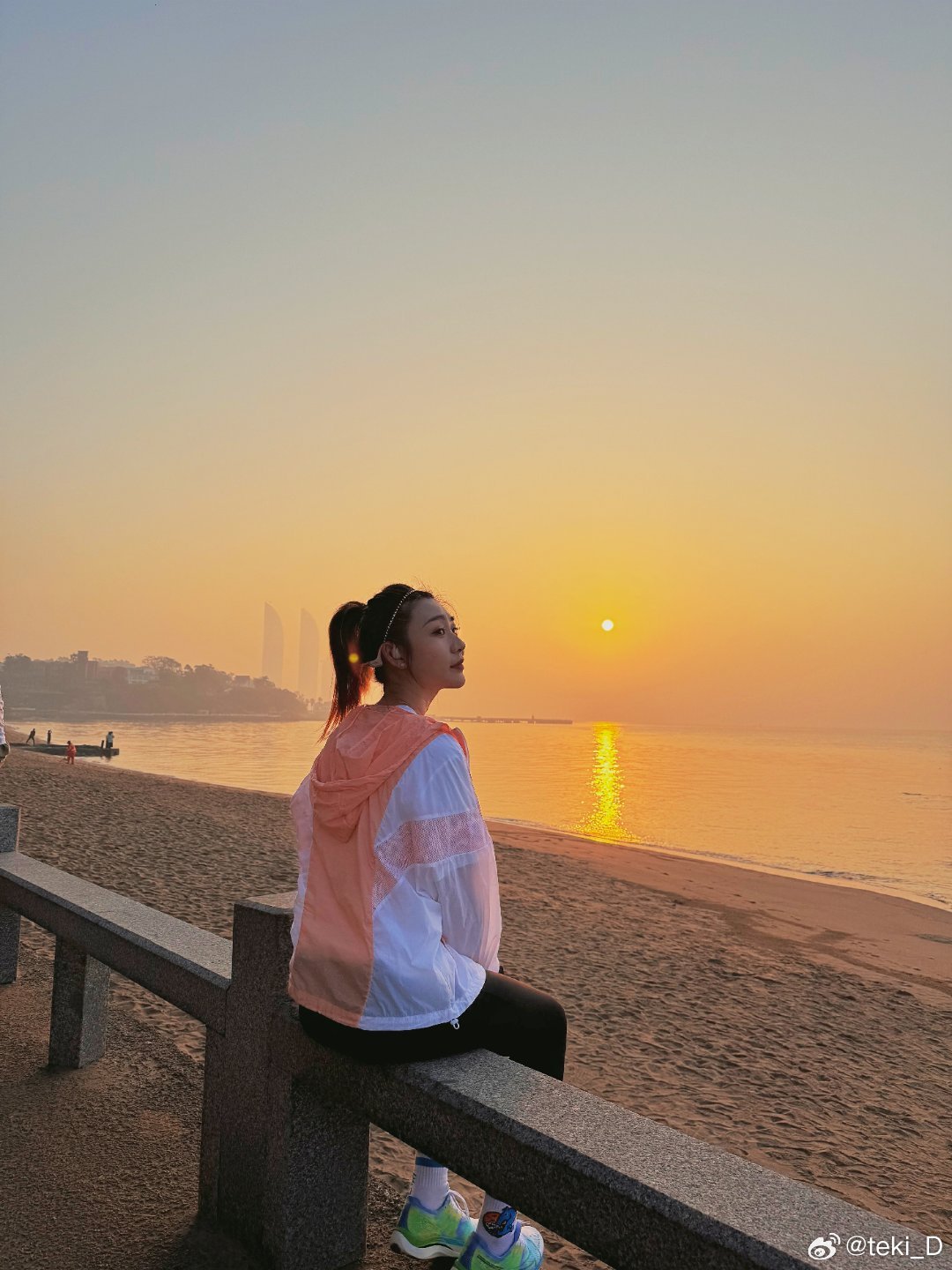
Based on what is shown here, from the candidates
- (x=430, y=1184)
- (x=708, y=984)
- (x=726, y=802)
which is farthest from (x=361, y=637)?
(x=726, y=802)

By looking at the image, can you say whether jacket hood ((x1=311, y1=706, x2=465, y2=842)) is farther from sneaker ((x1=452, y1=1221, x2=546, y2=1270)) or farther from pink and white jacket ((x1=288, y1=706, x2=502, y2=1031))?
sneaker ((x1=452, y1=1221, x2=546, y2=1270))

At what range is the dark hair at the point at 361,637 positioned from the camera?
92.4 inches

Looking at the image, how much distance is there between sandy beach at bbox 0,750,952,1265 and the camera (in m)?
5.18

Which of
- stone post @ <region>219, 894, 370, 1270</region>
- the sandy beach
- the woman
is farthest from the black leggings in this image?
the sandy beach

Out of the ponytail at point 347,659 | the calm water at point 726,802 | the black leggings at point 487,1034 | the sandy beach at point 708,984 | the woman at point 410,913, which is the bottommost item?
the calm water at point 726,802

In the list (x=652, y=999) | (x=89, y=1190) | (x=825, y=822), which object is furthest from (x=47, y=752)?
(x=89, y=1190)

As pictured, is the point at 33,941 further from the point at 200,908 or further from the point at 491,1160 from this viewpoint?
the point at 491,1160

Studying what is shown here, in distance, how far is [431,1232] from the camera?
2520mm

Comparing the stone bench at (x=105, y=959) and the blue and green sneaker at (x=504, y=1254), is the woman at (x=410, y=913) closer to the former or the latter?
the blue and green sneaker at (x=504, y=1254)

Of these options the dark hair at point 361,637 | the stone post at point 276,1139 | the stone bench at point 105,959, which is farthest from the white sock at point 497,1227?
the dark hair at point 361,637

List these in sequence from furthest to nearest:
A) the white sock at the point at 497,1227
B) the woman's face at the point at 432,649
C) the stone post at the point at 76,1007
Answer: the stone post at the point at 76,1007 → the woman's face at the point at 432,649 → the white sock at the point at 497,1227

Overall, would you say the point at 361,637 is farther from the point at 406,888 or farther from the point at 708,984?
the point at 708,984

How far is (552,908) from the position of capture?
11547mm

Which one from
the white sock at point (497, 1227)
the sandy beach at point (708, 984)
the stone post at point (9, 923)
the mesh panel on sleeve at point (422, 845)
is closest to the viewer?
the mesh panel on sleeve at point (422, 845)
